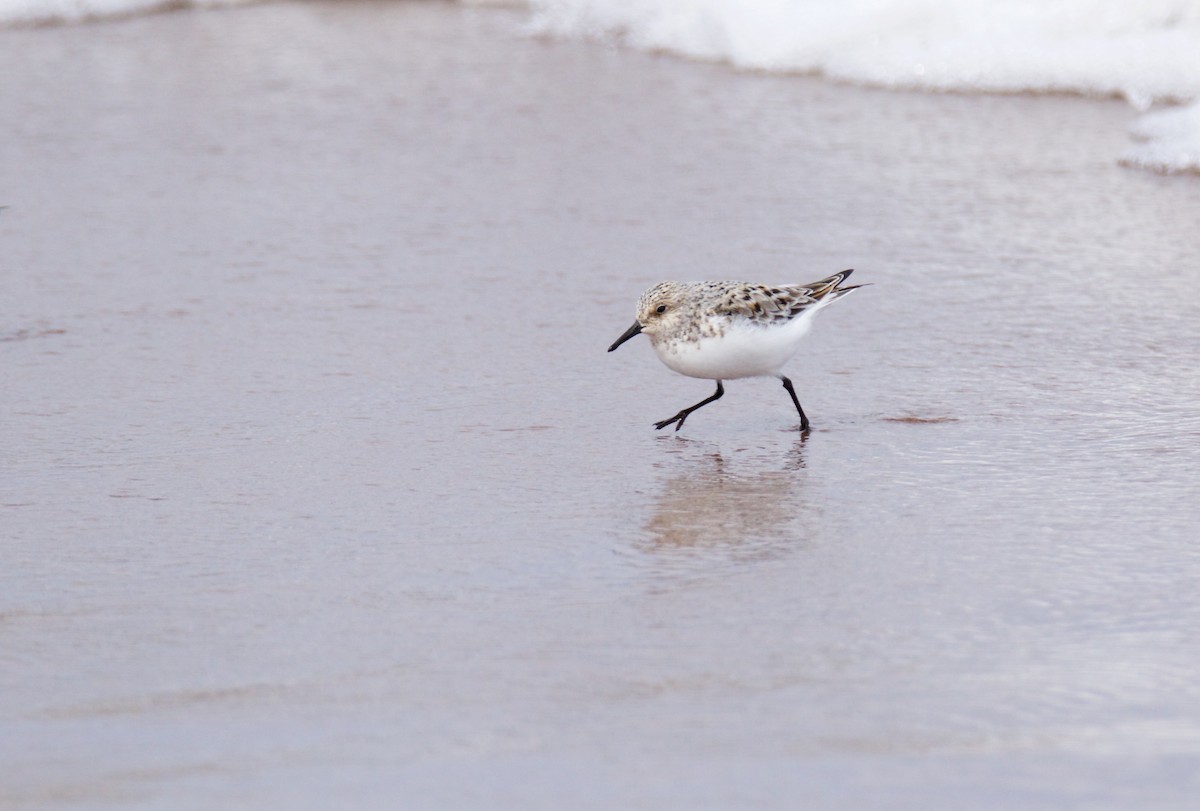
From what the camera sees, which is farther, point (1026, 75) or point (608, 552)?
point (1026, 75)

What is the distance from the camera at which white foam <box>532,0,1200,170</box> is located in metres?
8.67

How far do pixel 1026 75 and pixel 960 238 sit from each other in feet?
9.58

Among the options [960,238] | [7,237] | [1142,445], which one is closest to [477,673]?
[1142,445]

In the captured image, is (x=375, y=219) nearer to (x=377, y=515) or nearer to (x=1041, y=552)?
(x=377, y=515)

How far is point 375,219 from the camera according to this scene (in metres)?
6.61

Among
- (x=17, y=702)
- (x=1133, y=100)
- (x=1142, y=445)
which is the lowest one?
(x=17, y=702)

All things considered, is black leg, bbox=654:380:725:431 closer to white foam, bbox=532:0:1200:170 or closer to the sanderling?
the sanderling

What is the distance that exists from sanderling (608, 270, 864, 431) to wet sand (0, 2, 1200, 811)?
0.65 feet

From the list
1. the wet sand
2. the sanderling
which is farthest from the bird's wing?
the wet sand

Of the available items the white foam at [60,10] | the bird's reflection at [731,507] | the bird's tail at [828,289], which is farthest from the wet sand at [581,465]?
the white foam at [60,10]

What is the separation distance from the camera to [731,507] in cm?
397

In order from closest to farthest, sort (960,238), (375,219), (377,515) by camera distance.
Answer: (377,515) → (960,238) → (375,219)

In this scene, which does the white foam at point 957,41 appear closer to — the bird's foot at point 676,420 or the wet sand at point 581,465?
the wet sand at point 581,465

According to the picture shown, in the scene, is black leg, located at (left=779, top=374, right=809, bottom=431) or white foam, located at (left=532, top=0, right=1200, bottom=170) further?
white foam, located at (left=532, top=0, right=1200, bottom=170)
